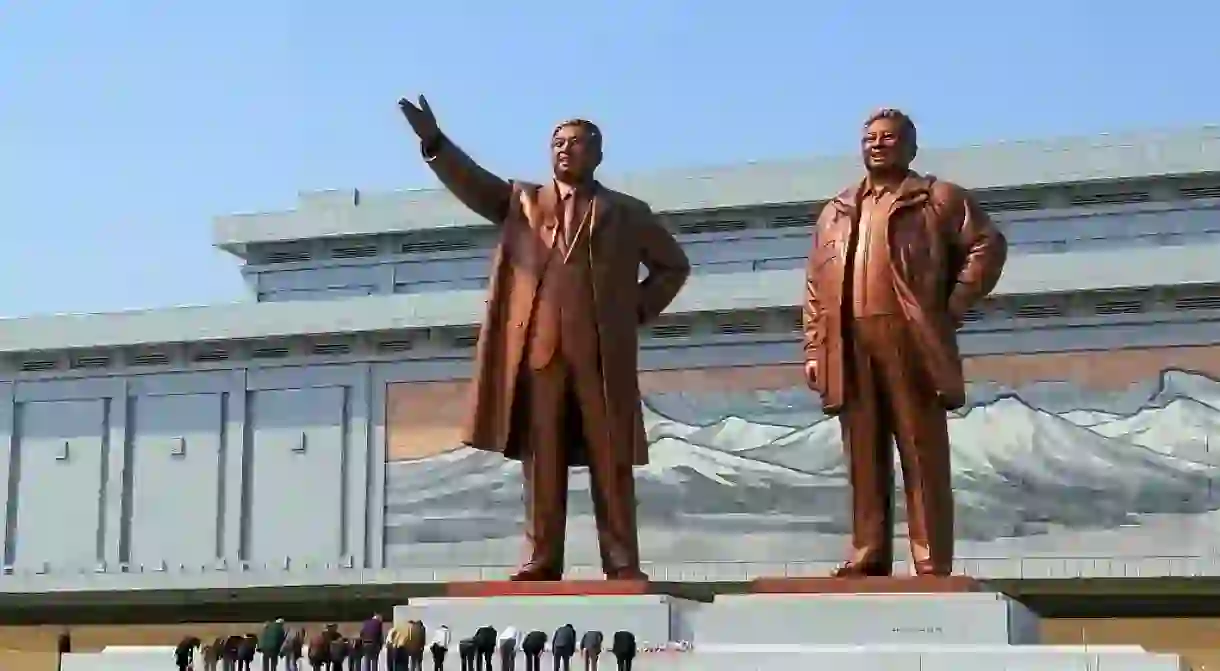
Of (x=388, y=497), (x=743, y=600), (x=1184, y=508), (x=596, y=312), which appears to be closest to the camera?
(x=743, y=600)

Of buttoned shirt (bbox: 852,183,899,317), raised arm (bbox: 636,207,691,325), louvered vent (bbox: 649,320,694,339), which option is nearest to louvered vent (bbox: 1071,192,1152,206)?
louvered vent (bbox: 649,320,694,339)

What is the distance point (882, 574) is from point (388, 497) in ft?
64.6

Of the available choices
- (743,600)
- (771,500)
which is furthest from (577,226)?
(771,500)

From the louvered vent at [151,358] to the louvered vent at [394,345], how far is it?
392 cm

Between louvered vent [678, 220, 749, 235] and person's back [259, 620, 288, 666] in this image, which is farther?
louvered vent [678, 220, 749, 235]

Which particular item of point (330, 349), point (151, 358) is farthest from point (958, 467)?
point (151, 358)

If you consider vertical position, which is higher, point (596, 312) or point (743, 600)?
point (596, 312)

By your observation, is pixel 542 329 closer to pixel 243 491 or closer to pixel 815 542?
pixel 815 542

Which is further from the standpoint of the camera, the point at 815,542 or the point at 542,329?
the point at 815,542

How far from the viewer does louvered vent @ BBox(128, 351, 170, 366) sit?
93.2 feet

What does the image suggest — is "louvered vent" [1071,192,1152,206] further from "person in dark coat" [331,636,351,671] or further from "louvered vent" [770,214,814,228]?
"person in dark coat" [331,636,351,671]

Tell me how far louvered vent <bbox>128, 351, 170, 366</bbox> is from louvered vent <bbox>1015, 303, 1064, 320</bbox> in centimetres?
1375

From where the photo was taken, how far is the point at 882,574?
7516 mm

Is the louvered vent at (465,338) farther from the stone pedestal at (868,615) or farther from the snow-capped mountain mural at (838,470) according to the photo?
the stone pedestal at (868,615)
